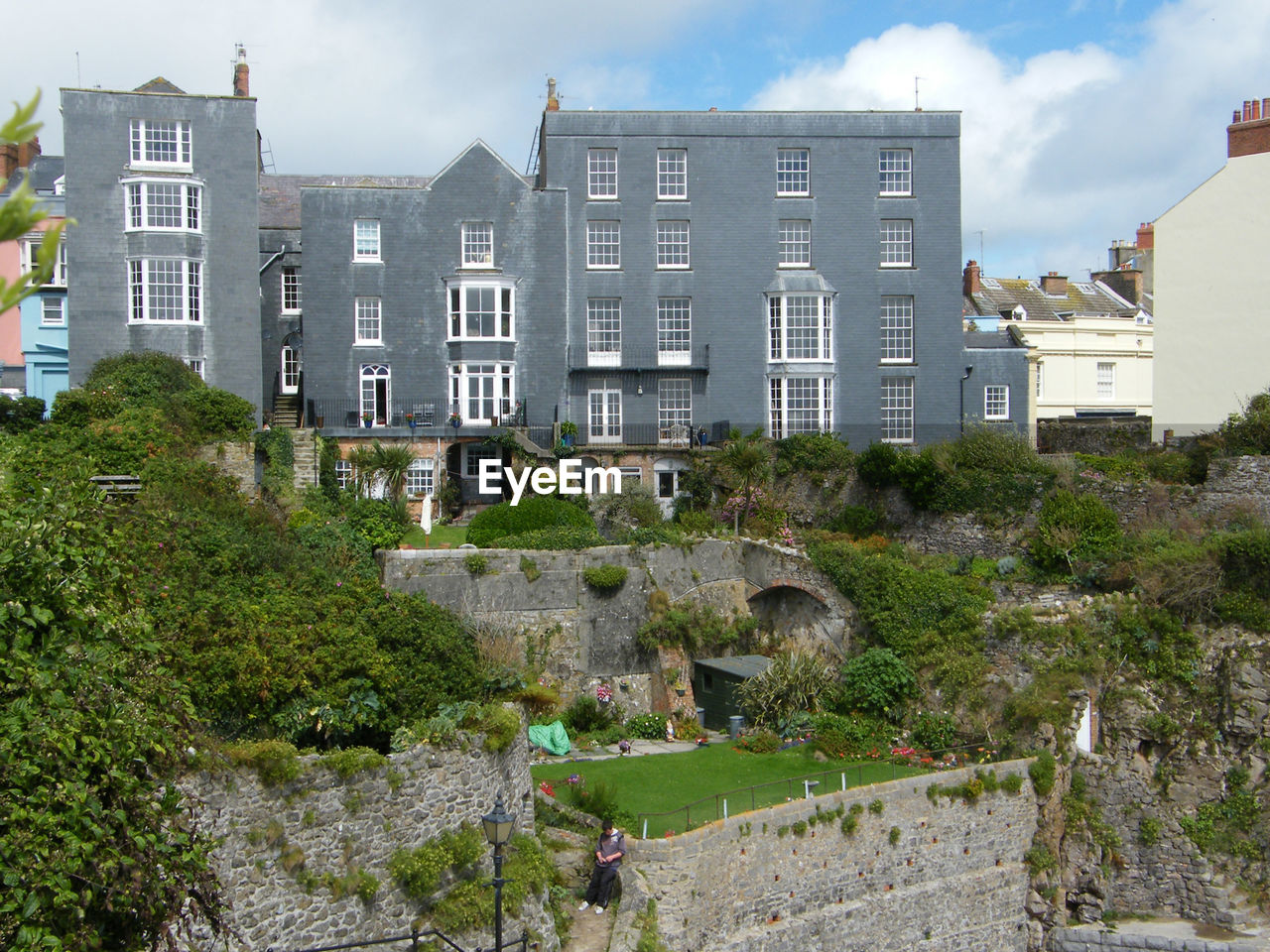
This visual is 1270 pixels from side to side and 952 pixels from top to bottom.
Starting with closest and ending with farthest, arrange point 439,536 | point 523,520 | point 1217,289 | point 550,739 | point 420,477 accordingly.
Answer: point 550,739, point 523,520, point 439,536, point 420,477, point 1217,289

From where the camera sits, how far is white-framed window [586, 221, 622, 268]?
3161 centimetres

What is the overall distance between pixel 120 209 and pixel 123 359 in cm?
441

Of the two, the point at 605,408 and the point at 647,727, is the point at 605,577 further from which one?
the point at 605,408

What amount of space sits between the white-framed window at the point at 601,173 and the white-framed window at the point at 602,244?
0.82 metres

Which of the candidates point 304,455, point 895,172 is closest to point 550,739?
point 304,455

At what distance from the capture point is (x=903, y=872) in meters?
18.7

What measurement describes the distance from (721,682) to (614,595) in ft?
9.21

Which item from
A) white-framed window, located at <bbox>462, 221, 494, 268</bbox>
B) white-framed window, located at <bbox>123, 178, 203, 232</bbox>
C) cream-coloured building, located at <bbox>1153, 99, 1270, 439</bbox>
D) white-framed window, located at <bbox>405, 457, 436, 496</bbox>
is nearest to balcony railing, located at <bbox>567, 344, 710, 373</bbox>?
white-framed window, located at <bbox>462, 221, 494, 268</bbox>

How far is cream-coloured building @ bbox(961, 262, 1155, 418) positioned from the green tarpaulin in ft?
76.7

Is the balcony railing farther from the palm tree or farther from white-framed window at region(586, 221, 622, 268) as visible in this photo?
the palm tree

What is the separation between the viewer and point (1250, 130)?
97.3 ft

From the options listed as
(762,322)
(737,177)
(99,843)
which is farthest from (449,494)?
(99,843)

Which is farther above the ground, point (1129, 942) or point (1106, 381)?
point (1106, 381)

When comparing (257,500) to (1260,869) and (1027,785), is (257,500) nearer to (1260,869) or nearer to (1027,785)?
(1027,785)
